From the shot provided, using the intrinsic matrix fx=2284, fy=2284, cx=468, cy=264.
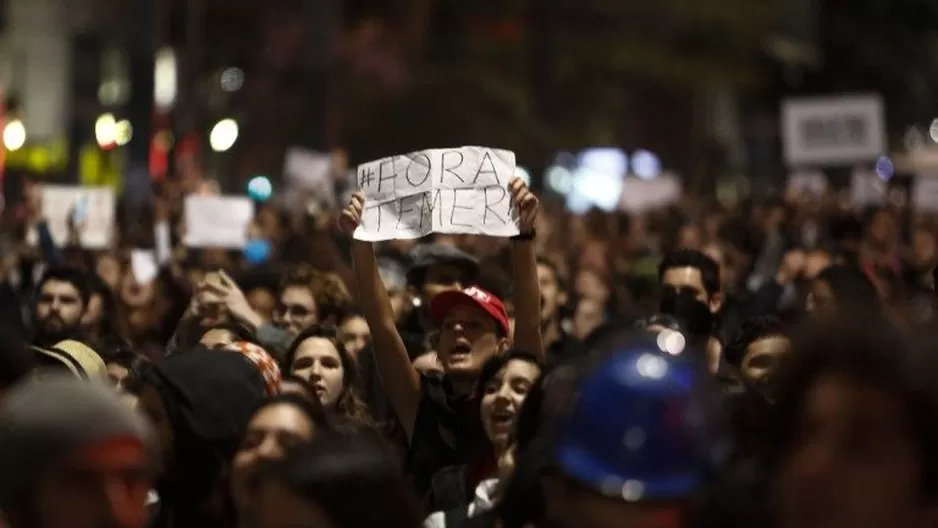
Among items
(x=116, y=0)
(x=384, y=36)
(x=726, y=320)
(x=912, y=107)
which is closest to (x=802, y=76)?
(x=912, y=107)

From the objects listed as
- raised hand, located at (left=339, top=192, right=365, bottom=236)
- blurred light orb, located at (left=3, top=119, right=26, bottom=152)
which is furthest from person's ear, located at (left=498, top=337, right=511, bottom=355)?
blurred light orb, located at (left=3, top=119, right=26, bottom=152)

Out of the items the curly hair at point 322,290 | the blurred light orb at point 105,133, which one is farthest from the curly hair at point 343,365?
the blurred light orb at point 105,133

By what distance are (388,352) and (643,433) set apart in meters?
3.76

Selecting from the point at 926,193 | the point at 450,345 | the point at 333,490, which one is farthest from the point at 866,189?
the point at 333,490

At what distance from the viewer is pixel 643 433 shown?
3.83 meters

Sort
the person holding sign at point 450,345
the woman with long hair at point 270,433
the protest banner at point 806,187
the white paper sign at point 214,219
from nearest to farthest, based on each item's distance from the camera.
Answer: the woman with long hair at point 270,433 → the person holding sign at point 450,345 → the white paper sign at point 214,219 → the protest banner at point 806,187

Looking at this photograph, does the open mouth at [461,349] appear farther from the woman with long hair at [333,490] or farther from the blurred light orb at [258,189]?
the blurred light orb at [258,189]

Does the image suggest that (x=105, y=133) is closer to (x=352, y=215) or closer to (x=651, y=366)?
(x=352, y=215)

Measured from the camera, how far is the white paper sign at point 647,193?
2870 cm

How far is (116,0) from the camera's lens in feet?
141

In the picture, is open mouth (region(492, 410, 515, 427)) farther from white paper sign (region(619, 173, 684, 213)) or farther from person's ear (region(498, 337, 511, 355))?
white paper sign (region(619, 173, 684, 213))

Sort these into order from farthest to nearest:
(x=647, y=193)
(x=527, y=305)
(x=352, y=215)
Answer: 1. (x=647, y=193)
2. (x=352, y=215)
3. (x=527, y=305)

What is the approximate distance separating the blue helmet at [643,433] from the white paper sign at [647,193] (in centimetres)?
2444

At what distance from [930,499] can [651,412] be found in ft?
1.67
